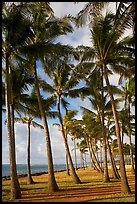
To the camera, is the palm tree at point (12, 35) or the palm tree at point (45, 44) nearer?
the palm tree at point (12, 35)

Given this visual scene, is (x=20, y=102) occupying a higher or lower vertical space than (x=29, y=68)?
lower

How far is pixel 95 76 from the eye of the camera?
21.3m

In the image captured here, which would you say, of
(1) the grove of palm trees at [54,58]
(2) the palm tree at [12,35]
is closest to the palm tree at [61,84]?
(1) the grove of palm trees at [54,58]

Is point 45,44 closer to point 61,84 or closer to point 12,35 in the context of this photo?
point 12,35

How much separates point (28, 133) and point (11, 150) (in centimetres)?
1219

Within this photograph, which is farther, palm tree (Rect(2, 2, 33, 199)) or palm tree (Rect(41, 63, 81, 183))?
palm tree (Rect(41, 63, 81, 183))

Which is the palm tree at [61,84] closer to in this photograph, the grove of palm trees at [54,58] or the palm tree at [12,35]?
the grove of palm trees at [54,58]

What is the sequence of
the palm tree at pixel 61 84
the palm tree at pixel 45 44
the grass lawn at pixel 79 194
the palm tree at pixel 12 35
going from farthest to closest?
the palm tree at pixel 61 84, the palm tree at pixel 45 44, the palm tree at pixel 12 35, the grass lawn at pixel 79 194

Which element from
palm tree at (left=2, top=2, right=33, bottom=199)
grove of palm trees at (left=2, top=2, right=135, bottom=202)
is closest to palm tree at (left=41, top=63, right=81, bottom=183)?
grove of palm trees at (left=2, top=2, right=135, bottom=202)

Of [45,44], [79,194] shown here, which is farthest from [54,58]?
[79,194]

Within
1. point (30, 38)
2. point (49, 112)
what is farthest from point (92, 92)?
point (30, 38)

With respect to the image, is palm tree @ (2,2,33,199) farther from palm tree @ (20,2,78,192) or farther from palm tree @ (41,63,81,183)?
palm tree @ (41,63,81,183)

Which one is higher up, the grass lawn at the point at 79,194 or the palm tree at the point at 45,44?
the palm tree at the point at 45,44

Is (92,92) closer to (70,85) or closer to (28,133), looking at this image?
(70,85)
